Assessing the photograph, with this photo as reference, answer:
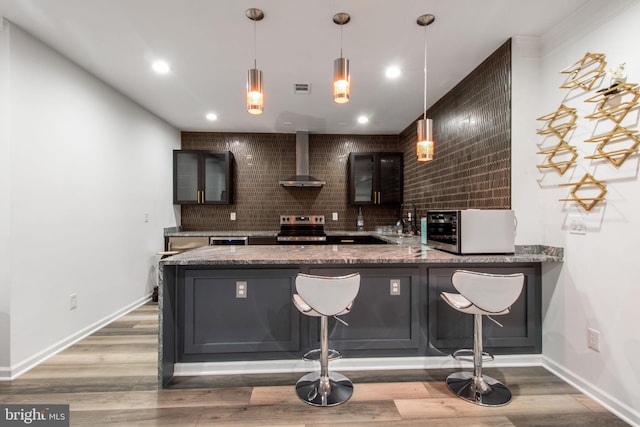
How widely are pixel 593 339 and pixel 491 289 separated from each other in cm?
86

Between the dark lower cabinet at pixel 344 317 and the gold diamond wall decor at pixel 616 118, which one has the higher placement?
the gold diamond wall decor at pixel 616 118

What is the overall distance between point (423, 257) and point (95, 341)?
309 centimetres

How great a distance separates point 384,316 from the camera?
7.70 feet

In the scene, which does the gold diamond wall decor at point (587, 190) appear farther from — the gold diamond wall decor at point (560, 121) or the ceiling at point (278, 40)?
the ceiling at point (278, 40)

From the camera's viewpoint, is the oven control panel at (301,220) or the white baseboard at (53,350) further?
the oven control panel at (301,220)

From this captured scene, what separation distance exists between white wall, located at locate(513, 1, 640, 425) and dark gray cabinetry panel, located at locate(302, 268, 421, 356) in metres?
1.03

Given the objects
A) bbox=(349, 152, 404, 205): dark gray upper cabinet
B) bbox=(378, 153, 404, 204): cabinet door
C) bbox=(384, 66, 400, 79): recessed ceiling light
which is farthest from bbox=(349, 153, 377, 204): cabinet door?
bbox=(384, 66, 400, 79): recessed ceiling light

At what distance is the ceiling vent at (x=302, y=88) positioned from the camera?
3240mm

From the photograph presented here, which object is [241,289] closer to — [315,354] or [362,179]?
[315,354]

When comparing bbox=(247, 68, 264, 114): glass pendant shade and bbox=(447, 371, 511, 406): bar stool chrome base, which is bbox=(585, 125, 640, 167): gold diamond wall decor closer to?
bbox=(447, 371, 511, 406): bar stool chrome base

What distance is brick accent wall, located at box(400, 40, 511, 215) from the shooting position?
2475 mm

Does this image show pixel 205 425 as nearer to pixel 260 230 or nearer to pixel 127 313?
pixel 127 313

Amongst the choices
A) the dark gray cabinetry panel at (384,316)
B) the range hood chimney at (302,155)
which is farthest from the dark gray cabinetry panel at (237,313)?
the range hood chimney at (302,155)

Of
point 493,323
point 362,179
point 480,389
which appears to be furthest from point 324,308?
point 362,179
